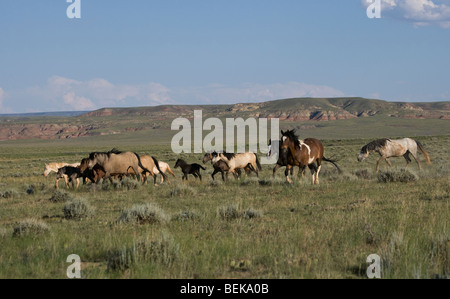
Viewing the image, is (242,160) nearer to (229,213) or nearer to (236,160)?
A: (236,160)

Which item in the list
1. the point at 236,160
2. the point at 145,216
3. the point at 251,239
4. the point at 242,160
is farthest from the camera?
the point at 242,160

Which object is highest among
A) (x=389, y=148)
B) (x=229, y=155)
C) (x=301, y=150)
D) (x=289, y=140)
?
(x=289, y=140)

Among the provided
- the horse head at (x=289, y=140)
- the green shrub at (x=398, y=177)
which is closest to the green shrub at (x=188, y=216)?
the horse head at (x=289, y=140)

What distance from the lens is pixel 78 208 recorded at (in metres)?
11.0

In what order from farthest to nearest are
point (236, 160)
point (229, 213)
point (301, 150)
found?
1. point (236, 160)
2. point (301, 150)
3. point (229, 213)

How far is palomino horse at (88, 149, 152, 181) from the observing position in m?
18.8

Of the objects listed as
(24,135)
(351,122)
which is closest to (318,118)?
(351,122)

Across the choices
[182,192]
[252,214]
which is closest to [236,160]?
[182,192]

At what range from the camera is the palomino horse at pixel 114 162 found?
61.8ft

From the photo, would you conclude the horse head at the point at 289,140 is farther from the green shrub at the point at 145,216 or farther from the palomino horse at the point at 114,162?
the green shrub at the point at 145,216

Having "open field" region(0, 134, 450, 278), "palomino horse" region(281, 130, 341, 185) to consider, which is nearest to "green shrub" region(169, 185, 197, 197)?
"open field" region(0, 134, 450, 278)

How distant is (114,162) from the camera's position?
62.4 feet

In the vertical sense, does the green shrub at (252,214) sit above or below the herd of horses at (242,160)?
below
